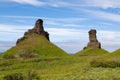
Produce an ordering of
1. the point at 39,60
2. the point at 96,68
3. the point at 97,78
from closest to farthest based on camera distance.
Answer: the point at 97,78 < the point at 96,68 < the point at 39,60

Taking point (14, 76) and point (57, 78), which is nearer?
point (14, 76)

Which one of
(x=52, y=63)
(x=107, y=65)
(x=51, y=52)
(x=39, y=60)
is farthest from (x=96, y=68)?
(x=51, y=52)

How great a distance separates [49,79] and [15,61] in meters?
51.7

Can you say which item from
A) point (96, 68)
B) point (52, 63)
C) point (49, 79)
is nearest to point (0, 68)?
point (52, 63)

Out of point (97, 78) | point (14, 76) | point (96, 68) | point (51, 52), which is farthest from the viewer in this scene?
point (51, 52)

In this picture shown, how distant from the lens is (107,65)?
A: 8200cm

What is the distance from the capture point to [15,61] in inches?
4486

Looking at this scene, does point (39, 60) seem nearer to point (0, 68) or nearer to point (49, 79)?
point (0, 68)

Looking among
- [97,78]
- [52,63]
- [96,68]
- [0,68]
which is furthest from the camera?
[52,63]

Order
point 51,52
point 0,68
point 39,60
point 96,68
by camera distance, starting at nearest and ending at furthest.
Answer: point 96,68 < point 0,68 < point 39,60 < point 51,52

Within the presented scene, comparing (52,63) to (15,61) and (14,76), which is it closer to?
(15,61)

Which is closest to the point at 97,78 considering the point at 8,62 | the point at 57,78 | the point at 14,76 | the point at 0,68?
the point at 57,78

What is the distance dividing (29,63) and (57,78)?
46.4 meters

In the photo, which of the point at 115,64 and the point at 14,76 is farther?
the point at 115,64
